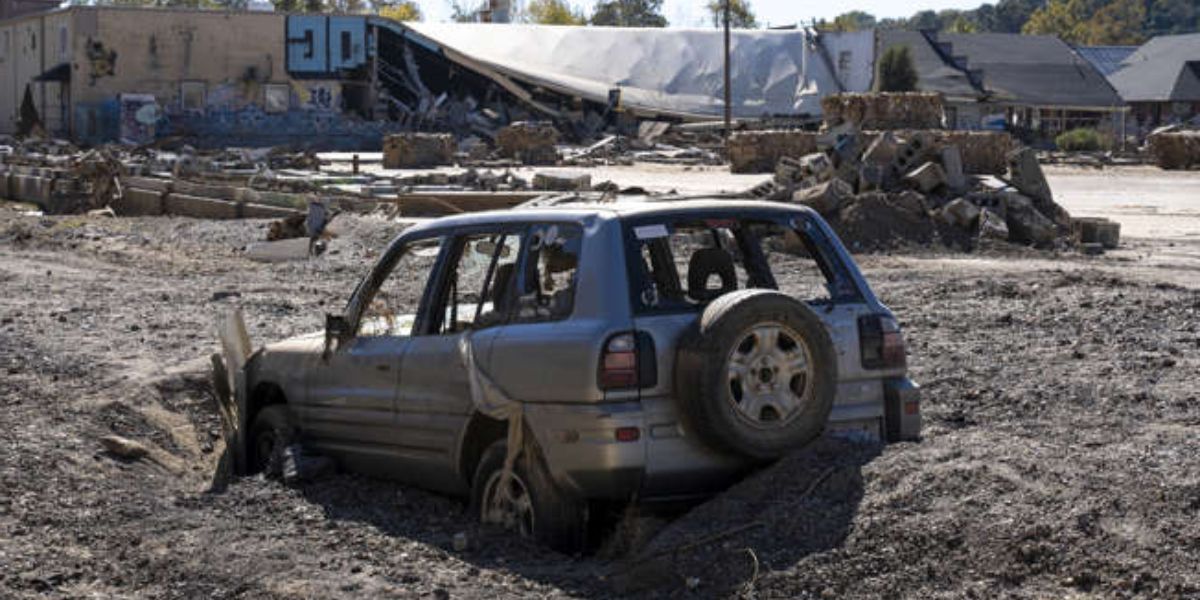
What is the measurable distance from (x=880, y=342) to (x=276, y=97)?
226 ft

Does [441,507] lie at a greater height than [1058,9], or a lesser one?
lesser

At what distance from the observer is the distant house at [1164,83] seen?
90750mm

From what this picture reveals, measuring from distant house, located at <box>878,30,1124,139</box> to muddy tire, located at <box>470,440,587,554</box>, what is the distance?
7309 centimetres

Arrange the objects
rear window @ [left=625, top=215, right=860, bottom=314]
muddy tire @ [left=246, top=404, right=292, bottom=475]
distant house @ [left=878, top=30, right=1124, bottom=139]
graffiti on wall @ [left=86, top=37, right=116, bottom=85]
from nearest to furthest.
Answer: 1. rear window @ [left=625, top=215, right=860, bottom=314]
2. muddy tire @ [left=246, top=404, right=292, bottom=475]
3. graffiti on wall @ [left=86, top=37, right=116, bottom=85]
4. distant house @ [left=878, top=30, right=1124, bottom=139]

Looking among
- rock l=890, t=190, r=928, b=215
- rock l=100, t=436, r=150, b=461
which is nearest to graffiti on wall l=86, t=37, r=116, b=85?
rock l=890, t=190, r=928, b=215

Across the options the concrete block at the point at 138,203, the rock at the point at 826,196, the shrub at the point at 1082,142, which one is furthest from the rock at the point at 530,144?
the rock at the point at 826,196

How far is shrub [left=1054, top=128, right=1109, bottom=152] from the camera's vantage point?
70.1 metres

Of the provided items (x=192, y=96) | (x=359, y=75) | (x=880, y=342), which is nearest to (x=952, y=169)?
(x=880, y=342)

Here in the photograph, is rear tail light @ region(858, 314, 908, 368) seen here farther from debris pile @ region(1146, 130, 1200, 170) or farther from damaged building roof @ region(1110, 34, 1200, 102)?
damaged building roof @ region(1110, 34, 1200, 102)

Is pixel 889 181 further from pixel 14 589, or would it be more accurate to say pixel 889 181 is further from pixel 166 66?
pixel 166 66

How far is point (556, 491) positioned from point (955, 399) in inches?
192

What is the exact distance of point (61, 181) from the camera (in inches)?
1430

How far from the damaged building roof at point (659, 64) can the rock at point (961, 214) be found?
53.0m

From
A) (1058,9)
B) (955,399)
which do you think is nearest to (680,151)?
(955,399)
